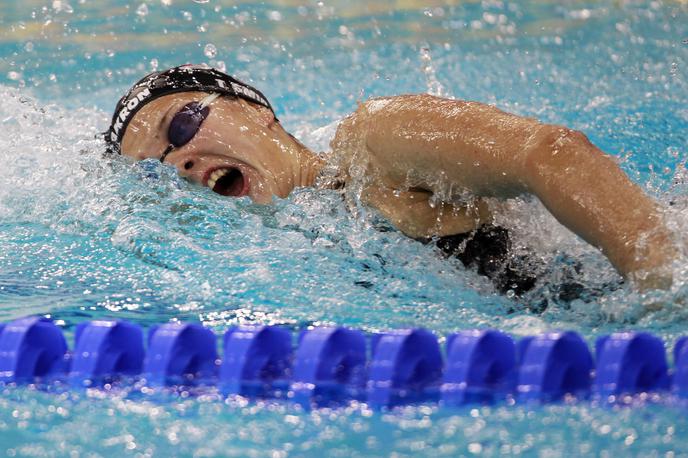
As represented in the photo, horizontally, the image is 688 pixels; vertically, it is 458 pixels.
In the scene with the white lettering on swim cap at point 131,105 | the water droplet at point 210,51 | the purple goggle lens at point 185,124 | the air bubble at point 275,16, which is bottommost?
the purple goggle lens at point 185,124

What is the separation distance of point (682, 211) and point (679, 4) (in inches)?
174

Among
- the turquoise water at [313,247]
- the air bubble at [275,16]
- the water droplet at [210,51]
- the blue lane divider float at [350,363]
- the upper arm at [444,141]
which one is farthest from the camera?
the air bubble at [275,16]

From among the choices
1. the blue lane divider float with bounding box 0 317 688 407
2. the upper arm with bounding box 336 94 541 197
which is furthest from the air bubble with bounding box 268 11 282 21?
the blue lane divider float with bounding box 0 317 688 407

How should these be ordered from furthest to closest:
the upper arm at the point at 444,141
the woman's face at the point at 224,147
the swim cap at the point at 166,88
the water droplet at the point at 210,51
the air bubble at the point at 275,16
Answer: the air bubble at the point at 275,16 < the water droplet at the point at 210,51 < the swim cap at the point at 166,88 < the woman's face at the point at 224,147 < the upper arm at the point at 444,141

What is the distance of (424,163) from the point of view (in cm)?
180

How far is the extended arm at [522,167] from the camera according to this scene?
56.4 inches

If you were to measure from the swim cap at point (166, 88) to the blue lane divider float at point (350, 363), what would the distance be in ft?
2.85

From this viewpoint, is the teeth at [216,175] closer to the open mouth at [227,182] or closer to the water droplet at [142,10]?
the open mouth at [227,182]

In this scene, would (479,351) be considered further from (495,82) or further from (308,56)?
(308,56)

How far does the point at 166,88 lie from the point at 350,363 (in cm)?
116

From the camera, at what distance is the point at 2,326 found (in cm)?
165

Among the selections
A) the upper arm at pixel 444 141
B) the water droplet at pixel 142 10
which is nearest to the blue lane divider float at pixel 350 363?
the upper arm at pixel 444 141

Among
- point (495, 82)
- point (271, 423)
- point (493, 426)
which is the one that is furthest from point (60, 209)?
point (495, 82)

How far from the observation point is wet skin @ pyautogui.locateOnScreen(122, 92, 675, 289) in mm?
1450
